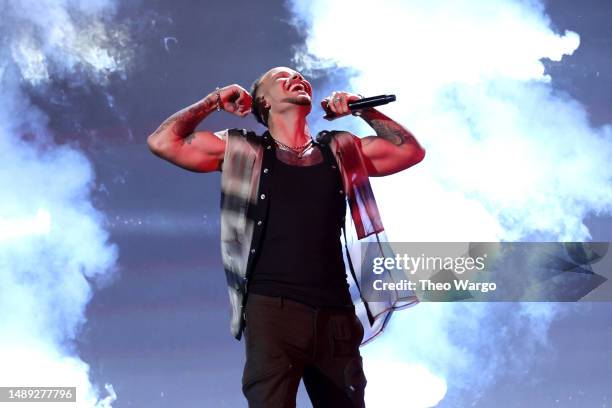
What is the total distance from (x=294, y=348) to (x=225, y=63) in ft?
5.42

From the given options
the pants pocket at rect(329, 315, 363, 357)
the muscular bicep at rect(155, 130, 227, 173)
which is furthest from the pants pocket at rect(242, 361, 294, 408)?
the muscular bicep at rect(155, 130, 227, 173)

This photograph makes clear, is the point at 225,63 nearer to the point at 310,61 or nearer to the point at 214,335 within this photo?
the point at 310,61

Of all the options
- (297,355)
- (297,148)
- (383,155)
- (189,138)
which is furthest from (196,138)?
(297,355)

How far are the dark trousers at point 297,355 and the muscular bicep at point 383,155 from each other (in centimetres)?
47

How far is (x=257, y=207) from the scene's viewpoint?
1938 mm

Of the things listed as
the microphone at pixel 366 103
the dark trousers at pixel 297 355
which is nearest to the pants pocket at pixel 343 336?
the dark trousers at pixel 297 355

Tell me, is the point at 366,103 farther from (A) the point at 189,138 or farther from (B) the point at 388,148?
(A) the point at 189,138

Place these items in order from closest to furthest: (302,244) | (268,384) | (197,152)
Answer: (268,384), (302,244), (197,152)

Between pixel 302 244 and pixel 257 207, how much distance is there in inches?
5.5

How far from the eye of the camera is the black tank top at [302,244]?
1873mm

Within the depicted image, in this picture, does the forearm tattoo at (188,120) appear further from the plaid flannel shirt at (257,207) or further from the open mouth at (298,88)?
the open mouth at (298,88)

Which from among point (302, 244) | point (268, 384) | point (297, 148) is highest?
point (297, 148)

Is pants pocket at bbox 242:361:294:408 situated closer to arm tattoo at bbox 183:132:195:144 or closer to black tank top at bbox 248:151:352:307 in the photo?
black tank top at bbox 248:151:352:307

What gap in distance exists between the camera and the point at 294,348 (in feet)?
6.00
